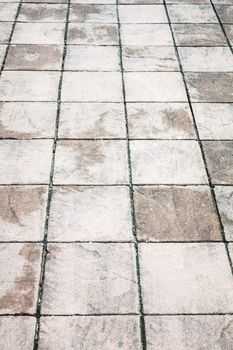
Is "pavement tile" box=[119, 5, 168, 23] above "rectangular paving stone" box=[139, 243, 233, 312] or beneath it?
above

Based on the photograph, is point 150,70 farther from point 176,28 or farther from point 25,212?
point 25,212

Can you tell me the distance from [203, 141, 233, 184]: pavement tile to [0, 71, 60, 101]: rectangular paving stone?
180 centimetres

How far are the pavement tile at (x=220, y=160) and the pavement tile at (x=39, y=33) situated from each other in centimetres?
263

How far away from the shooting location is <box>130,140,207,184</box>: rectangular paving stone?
143 inches

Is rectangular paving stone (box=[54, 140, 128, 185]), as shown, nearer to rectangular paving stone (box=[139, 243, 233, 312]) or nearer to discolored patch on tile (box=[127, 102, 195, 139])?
discolored patch on tile (box=[127, 102, 195, 139])

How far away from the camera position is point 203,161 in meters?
3.81

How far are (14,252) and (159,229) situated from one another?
115 centimetres

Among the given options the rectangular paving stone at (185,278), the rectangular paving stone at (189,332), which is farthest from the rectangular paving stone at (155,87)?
the rectangular paving stone at (189,332)

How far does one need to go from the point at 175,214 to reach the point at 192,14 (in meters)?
3.84

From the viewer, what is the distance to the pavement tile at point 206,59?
4965mm

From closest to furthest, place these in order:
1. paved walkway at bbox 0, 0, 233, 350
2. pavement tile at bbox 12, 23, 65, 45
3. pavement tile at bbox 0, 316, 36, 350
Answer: pavement tile at bbox 0, 316, 36, 350
paved walkway at bbox 0, 0, 233, 350
pavement tile at bbox 12, 23, 65, 45

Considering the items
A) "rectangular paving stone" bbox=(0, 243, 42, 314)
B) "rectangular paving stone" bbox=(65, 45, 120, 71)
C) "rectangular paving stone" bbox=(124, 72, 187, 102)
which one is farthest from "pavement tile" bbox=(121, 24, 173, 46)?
"rectangular paving stone" bbox=(0, 243, 42, 314)

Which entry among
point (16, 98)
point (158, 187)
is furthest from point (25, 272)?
point (16, 98)

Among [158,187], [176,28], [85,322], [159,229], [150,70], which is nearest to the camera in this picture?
[85,322]
